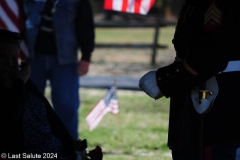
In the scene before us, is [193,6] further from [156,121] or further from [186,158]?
[156,121]

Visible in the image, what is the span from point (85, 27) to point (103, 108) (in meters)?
1.21

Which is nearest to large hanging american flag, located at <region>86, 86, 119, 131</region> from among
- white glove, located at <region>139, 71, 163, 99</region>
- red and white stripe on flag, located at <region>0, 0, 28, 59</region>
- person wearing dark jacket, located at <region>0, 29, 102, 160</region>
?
red and white stripe on flag, located at <region>0, 0, 28, 59</region>

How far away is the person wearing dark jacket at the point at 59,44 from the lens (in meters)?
5.87

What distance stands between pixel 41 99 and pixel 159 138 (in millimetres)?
3695

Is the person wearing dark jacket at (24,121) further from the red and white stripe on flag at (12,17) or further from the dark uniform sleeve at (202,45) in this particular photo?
the red and white stripe on flag at (12,17)

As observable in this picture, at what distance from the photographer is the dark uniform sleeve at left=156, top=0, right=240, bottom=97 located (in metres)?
3.09

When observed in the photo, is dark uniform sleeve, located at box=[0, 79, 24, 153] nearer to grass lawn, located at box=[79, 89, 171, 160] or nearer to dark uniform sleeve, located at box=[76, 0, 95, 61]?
dark uniform sleeve, located at box=[76, 0, 95, 61]

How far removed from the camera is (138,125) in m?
7.88

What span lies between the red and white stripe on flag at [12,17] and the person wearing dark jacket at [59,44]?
0.19ft

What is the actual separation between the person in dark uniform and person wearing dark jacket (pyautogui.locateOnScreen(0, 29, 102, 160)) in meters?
0.60

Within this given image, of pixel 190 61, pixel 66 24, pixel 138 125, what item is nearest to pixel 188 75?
pixel 190 61

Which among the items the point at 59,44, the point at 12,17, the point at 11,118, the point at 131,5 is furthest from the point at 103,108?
the point at 11,118

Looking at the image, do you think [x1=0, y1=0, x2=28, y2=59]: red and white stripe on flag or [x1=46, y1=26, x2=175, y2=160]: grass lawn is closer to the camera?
[x1=0, y1=0, x2=28, y2=59]: red and white stripe on flag

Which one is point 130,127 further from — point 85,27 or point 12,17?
point 12,17
